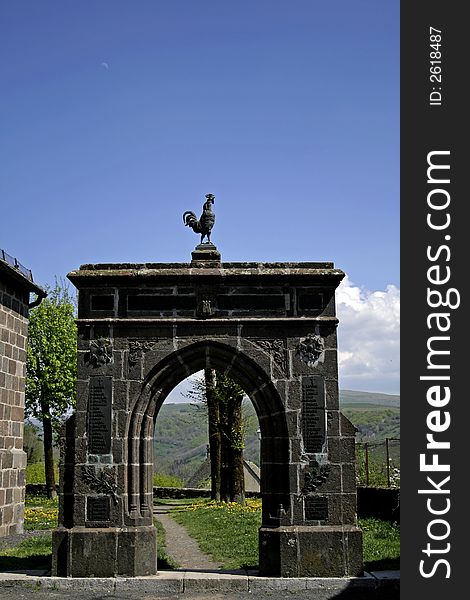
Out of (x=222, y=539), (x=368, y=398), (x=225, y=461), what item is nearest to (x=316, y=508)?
(x=222, y=539)

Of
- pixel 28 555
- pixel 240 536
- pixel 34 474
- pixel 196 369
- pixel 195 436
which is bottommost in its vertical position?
pixel 195 436

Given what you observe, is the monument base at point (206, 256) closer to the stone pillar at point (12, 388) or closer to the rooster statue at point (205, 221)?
the rooster statue at point (205, 221)

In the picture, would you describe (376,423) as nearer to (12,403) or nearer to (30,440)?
(30,440)

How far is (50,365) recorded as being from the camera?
26281 mm

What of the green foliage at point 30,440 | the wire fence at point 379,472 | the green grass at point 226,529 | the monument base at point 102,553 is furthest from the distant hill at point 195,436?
the monument base at point 102,553

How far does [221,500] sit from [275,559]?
44.1 feet

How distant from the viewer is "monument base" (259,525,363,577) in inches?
389

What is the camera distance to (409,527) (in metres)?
7.77

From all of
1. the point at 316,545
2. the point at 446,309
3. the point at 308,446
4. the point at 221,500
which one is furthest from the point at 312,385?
the point at 221,500

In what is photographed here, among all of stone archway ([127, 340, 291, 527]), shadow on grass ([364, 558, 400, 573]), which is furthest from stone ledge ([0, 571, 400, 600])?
stone archway ([127, 340, 291, 527])

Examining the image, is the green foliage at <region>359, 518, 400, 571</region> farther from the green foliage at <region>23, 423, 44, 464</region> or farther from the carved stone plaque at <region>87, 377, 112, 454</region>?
the green foliage at <region>23, 423, 44, 464</region>

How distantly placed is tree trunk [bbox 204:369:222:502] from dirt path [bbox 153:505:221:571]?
488cm

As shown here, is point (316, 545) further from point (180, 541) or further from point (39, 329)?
point (39, 329)

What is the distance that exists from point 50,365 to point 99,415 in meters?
16.6
